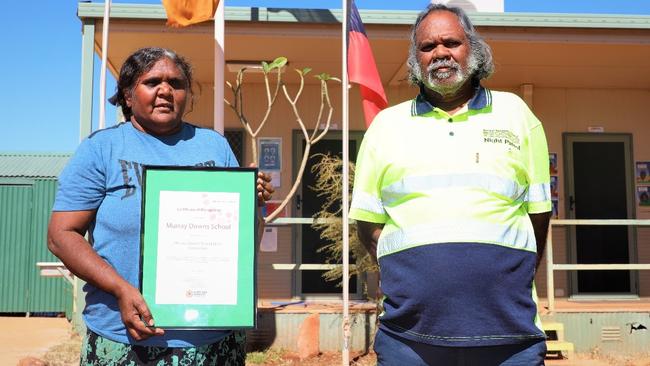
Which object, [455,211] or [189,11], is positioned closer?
[455,211]

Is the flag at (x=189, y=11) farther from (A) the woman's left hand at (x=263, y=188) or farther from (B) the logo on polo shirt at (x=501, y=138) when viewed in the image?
(B) the logo on polo shirt at (x=501, y=138)

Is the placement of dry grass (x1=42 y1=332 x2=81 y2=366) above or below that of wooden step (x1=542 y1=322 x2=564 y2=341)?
below

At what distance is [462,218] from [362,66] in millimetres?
3891

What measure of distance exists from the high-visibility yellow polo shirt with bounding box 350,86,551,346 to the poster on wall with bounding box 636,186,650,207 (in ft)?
25.0

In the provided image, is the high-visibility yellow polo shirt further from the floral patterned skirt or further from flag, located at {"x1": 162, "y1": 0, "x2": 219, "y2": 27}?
flag, located at {"x1": 162, "y1": 0, "x2": 219, "y2": 27}

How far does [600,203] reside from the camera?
8.56 metres

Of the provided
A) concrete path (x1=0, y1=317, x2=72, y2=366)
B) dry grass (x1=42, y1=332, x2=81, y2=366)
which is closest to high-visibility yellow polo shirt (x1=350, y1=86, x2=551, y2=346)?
dry grass (x1=42, y1=332, x2=81, y2=366)

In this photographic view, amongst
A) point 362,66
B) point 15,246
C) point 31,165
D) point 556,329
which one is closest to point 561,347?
point 556,329

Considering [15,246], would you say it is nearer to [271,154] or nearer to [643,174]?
[271,154]

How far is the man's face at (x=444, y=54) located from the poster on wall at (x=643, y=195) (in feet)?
25.3

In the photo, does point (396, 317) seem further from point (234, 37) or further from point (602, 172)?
point (602, 172)

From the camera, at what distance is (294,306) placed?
689 cm

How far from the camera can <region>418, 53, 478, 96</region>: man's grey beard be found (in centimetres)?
→ 193

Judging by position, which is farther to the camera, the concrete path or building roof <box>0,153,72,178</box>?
building roof <box>0,153,72,178</box>
